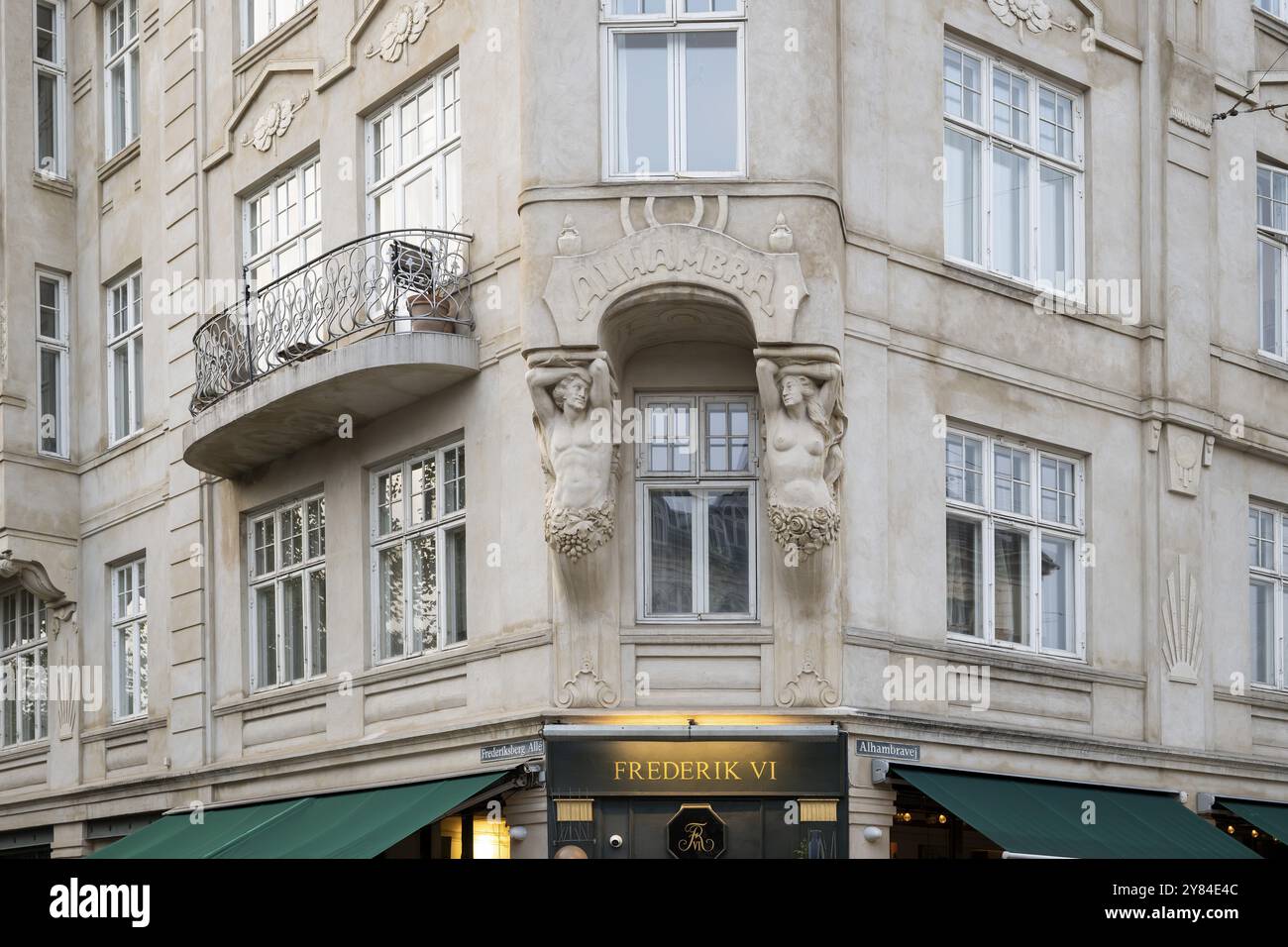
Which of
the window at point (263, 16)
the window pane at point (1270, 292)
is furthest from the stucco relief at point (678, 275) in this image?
the window pane at point (1270, 292)

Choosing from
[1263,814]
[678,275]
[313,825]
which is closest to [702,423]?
[678,275]

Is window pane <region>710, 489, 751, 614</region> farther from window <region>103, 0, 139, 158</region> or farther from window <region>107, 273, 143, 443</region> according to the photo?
window <region>103, 0, 139, 158</region>

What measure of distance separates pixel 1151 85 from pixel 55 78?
1499 cm

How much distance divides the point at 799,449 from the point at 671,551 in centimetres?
164

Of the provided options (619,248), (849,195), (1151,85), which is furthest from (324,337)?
(1151,85)

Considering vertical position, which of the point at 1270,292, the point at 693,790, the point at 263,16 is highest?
the point at 263,16

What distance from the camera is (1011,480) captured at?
18.0 meters

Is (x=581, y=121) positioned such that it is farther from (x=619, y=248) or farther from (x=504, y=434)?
(x=504, y=434)

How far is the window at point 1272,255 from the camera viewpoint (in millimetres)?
21141

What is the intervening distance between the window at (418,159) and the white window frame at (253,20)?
2.39 m

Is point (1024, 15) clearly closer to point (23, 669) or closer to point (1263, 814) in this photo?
point (1263, 814)

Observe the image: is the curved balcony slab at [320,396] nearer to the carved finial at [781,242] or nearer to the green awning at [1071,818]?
the carved finial at [781,242]

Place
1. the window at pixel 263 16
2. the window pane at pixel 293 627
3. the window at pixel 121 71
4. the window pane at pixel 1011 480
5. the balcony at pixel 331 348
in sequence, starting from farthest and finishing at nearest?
the window at pixel 121 71 → the window at pixel 263 16 → the window pane at pixel 293 627 → the window pane at pixel 1011 480 → the balcony at pixel 331 348

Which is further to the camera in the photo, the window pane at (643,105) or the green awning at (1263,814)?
the green awning at (1263,814)
